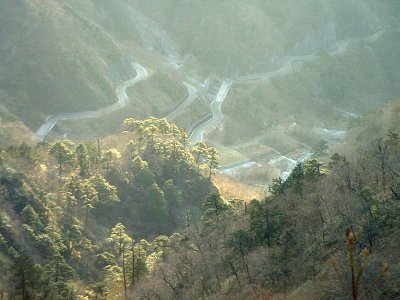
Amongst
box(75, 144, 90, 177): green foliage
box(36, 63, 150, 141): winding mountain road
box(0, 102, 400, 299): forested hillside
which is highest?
box(36, 63, 150, 141): winding mountain road

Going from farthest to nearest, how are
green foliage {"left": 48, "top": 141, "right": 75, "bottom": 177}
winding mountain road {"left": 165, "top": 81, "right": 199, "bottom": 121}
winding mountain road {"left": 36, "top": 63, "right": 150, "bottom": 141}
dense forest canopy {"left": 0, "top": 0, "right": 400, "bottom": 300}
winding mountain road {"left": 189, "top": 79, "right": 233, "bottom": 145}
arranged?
1. winding mountain road {"left": 165, "top": 81, "right": 199, "bottom": 121}
2. winding mountain road {"left": 189, "top": 79, "right": 233, "bottom": 145}
3. winding mountain road {"left": 36, "top": 63, "right": 150, "bottom": 141}
4. green foliage {"left": 48, "top": 141, "right": 75, "bottom": 177}
5. dense forest canopy {"left": 0, "top": 0, "right": 400, "bottom": 300}

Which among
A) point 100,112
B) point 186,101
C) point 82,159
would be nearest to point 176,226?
point 82,159

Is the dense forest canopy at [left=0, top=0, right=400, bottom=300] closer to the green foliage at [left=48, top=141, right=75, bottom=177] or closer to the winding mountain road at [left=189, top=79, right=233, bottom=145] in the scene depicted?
the green foliage at [left=48, top=141, right=75, bottom=177]

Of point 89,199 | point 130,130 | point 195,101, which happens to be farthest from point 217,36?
point 89,199

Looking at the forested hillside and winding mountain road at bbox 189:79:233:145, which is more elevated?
winding mountain road at bbox 189:79:233:145

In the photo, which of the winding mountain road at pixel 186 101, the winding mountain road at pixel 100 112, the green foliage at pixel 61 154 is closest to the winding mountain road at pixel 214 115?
the winding mountain road at pixel 186 101

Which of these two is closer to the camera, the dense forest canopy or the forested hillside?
the forested hillside

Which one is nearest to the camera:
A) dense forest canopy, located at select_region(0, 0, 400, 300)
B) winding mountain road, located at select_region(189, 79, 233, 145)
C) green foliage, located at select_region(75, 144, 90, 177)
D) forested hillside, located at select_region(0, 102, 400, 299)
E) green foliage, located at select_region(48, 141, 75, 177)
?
forested hillside, located at select_region(0, 102, 400, 299)

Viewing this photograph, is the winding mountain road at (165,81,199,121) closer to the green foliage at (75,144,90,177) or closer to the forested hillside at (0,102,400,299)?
the forested hillside at (0,102,400,299)

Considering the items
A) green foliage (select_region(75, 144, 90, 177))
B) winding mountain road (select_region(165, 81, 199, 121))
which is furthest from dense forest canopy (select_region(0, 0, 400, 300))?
winding mountain road (select_region(165, 81, 199, 121))

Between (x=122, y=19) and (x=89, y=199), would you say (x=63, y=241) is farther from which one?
(x=122, y=19)

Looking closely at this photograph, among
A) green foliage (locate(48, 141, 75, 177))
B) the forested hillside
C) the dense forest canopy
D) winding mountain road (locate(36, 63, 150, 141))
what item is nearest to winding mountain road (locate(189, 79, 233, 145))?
the dense forest canopy

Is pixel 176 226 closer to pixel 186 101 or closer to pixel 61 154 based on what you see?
pixel 61 154
